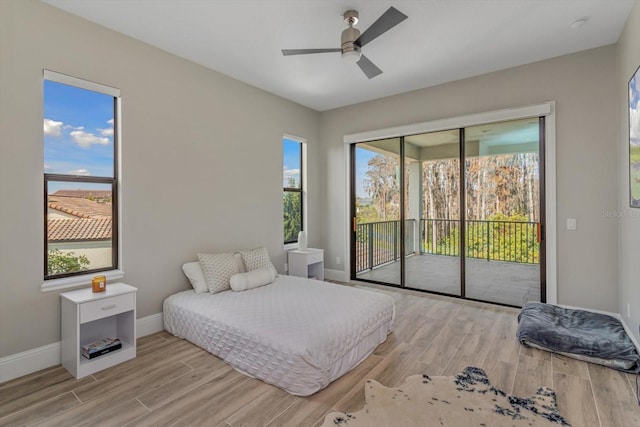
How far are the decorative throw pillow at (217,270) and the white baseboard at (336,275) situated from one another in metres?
2.31

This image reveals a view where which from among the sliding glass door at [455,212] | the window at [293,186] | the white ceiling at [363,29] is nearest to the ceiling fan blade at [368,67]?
the white ceiling at [363,29]

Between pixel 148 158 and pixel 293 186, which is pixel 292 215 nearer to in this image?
pixel 293 186

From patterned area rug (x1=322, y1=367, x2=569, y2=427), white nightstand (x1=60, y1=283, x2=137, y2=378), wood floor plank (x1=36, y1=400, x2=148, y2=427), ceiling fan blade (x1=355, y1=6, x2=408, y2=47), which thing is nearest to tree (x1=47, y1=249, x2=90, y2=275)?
white nightstand (x1=60, y1=283, x2=137, y2=378)

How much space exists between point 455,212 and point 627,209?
1.76m

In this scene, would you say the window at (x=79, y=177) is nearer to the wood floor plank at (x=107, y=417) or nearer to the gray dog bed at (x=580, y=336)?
the wood floor plank at (x=107, y=417)

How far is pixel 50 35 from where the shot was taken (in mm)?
2598

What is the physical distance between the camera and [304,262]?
186 inches

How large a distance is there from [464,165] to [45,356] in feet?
16.3

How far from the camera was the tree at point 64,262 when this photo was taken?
8.80ft

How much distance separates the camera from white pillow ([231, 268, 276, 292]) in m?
3.40

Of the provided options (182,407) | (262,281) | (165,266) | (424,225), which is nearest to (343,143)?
(424,225)

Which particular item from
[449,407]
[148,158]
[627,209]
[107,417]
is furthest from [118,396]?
[627,209]

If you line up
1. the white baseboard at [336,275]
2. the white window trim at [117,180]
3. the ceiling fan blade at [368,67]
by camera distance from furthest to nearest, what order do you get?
the white baseboard at [336,275]
the ceiling fan blade at [368,67]
the white window trim at [117,180]

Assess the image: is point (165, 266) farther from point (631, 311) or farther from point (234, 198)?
point (631, 311)
